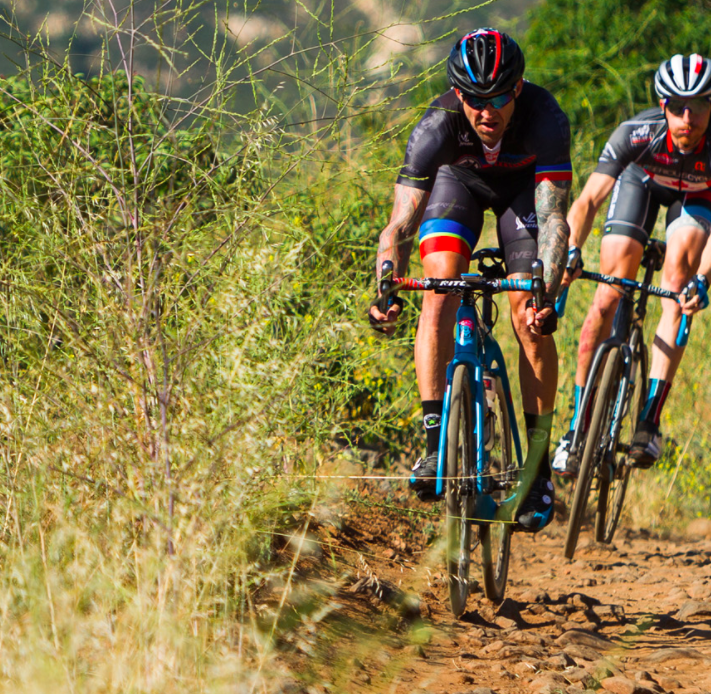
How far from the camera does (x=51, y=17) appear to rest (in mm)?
3365

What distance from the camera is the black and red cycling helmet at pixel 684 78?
4945 mm

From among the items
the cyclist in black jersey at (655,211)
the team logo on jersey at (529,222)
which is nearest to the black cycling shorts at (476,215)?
the team logo on jersey at (529,222)

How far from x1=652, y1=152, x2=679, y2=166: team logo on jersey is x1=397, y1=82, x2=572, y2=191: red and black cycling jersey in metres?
1.42

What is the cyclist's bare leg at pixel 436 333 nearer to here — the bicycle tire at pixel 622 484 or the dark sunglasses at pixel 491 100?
the dark sunglasses at pixel 491 100

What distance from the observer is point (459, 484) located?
3.75m

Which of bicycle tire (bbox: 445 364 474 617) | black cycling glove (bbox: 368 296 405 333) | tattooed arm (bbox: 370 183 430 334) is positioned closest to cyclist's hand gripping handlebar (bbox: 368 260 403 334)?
black cycling glove (bbox: 368 296 405 333)

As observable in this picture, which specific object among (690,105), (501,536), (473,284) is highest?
(690,105)

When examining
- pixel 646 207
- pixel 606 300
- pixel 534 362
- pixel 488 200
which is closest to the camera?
pixel 534 362

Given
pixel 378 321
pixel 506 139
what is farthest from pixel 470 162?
pixel 378 321

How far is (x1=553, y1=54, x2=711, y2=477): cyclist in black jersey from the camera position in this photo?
16.7ft

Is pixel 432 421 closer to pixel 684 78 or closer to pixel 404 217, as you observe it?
pixel 404 217

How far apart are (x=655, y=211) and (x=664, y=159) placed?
0.39 m

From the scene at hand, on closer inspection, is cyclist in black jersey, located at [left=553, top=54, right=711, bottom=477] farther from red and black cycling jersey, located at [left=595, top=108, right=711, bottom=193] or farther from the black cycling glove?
the black cycling glove

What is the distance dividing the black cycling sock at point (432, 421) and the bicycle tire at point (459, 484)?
179 millimetres
